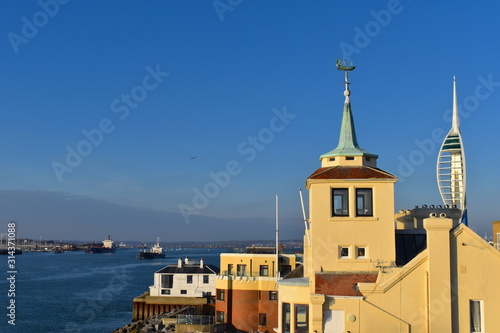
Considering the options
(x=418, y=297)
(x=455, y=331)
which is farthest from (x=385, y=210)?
(x=455, y=331)

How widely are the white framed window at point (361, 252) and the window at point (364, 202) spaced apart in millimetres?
1328

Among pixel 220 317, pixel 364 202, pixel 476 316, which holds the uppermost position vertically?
pixel 364 202

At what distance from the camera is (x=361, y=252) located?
24.0 meters

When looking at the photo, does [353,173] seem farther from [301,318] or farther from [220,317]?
[220,317]

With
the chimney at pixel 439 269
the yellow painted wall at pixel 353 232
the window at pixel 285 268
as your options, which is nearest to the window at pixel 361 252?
the yellow painted wall at pixel 353 232

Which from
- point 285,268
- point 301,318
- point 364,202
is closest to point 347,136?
point 364,202

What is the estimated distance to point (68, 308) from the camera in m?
80.7

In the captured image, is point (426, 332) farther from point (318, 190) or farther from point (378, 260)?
point (318, 190)

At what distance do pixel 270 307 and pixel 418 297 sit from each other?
24.0 meters

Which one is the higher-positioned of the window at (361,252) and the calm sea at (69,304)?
the window at (361,252)

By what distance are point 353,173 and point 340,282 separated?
4301mm

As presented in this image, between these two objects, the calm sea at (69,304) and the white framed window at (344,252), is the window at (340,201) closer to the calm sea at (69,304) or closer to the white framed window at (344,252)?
the white framed window at (344,252)

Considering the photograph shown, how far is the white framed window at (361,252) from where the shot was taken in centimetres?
→ 2391

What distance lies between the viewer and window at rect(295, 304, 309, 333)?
2356cm
